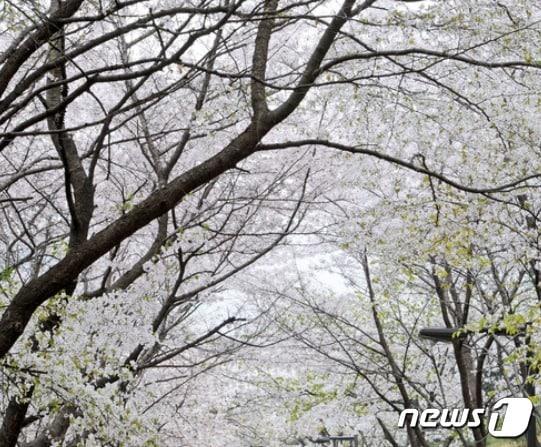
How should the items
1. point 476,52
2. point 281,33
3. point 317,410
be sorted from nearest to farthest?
point 476,52 → point 281,33 → point 317,410

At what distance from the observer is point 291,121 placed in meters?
7.81

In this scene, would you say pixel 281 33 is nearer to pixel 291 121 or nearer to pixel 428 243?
pixel 291 121

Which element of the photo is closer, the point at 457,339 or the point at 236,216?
the point at 457,339

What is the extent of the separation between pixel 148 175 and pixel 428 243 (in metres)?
3.22

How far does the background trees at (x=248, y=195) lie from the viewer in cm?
388

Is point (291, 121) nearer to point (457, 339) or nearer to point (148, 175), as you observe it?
point (148, 175)

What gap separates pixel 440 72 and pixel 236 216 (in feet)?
10.7

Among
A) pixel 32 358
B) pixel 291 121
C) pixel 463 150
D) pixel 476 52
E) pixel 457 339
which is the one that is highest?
pixel 291 121

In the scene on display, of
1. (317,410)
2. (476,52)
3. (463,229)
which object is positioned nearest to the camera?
(476,52)

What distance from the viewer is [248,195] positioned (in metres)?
8.27

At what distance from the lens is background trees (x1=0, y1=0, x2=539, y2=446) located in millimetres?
3885

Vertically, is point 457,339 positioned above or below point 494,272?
below

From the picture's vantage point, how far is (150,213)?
11.9ft

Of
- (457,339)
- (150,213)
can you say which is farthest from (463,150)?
(150,213)
